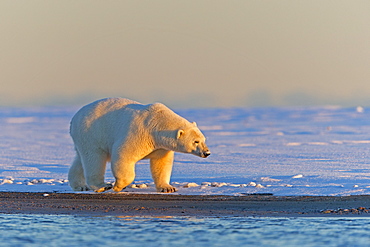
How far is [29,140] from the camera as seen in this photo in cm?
Result: 2116

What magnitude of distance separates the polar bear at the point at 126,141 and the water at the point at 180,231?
2.18 meters

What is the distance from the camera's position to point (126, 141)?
9812 mm

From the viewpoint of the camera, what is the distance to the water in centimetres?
646

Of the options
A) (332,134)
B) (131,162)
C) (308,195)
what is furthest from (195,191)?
(332,134)

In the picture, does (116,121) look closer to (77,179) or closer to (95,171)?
(95,171)

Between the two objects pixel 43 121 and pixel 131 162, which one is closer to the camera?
pixel 131 162

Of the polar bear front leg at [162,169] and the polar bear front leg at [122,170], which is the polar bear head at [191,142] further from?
the polar bear front leg at [122,170]

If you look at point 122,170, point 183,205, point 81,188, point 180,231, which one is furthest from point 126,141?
point 180,231

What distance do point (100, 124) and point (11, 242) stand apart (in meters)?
3.95

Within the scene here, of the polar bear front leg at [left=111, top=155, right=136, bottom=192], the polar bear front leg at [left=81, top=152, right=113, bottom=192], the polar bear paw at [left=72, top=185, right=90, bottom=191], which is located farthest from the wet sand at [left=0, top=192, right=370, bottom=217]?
the polar bear paw at [left=72, top=185, right=90, bottom=191]

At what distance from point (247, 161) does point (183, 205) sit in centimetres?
533

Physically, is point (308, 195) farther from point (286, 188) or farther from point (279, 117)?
point (279, 117)

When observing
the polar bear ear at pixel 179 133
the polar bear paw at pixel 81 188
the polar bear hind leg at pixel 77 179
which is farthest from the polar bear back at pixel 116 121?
the polar bear paw at pixel 81 188

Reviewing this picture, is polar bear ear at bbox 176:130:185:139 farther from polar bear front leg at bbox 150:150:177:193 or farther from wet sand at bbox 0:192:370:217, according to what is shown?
wet sand at bbox 0:192:370:217
